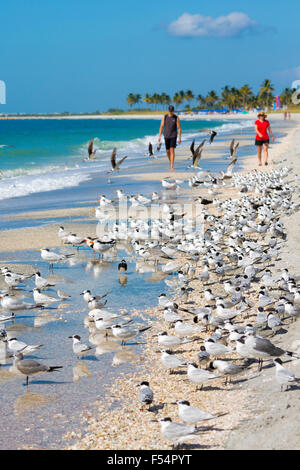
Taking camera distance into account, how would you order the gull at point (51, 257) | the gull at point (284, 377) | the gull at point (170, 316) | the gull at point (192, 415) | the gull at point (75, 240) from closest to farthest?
the gull at point (192, 415), the gull at point (284, 377), the gull at point (170, 316), the gull at point (51, 257), the gull at point (75, 240)

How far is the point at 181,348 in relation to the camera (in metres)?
7.11

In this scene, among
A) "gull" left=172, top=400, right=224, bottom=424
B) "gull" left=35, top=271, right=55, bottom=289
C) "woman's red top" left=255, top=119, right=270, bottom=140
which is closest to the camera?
"gull" left=172, top=400, right=224, bottom=424

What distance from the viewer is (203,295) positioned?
8.98 metres

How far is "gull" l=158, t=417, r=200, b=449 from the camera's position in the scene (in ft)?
15.6

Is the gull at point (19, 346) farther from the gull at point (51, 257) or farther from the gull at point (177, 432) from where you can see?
the gull at point (51, 257)

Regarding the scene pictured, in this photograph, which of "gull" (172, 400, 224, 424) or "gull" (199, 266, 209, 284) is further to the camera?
"gull" (199, 266, 209, 284)

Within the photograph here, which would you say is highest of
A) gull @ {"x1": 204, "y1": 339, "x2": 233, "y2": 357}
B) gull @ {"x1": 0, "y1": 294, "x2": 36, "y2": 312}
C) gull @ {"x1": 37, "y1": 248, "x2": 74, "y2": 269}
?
gull @ {"x1": 37, "y1": 248, "x2": 74, "y2": 269}

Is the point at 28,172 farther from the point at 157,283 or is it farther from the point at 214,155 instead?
the point at 157,283

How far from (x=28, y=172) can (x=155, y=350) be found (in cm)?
2746

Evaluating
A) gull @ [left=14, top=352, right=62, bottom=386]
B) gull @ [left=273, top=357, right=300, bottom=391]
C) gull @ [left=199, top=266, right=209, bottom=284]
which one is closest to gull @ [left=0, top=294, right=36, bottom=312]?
gull @ [left=14, top=352, right=62, bottom=386]

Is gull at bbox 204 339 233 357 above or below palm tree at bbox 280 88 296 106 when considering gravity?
below

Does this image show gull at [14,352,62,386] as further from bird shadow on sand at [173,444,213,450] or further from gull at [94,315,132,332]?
bird shadow on sand at [173,444,213,450]

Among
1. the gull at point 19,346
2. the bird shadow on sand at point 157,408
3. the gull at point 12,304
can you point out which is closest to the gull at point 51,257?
the gull at point 12,304

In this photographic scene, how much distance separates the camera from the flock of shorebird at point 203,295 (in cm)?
604
